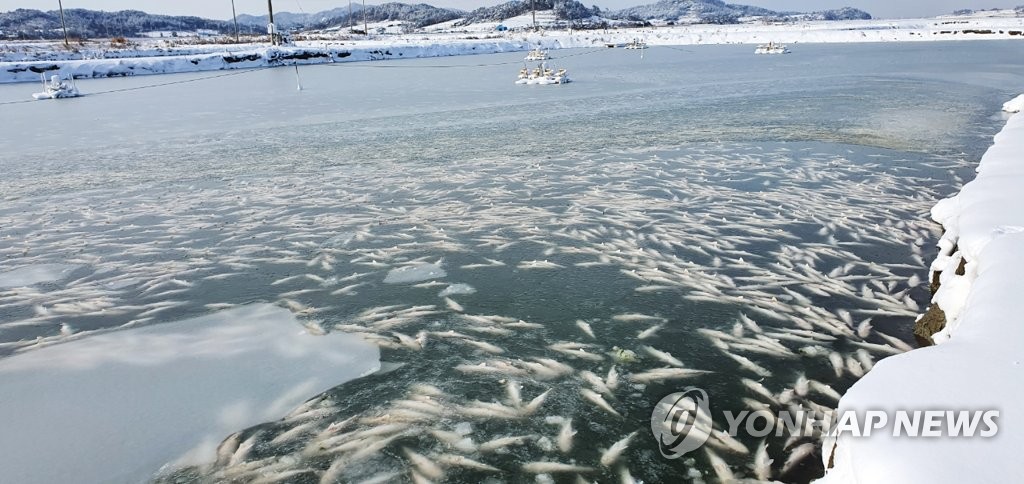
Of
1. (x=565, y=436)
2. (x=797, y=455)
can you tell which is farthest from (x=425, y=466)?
(x=797, y=455)

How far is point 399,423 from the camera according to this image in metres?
4.92

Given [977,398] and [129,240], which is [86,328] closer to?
[129,240]

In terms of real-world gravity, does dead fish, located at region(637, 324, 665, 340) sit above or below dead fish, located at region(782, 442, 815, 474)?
above

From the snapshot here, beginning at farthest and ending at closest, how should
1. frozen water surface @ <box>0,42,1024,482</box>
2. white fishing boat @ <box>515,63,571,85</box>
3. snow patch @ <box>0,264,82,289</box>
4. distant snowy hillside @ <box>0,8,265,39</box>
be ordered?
distant snowy hillside @ <box>0,8,265,39</box>, white fishing boat @ <box>515,63,571,85</box>, snow patch @ <box>0,264,82,289</box>, frozen water surface @ <box>0,42,1024,482</box>

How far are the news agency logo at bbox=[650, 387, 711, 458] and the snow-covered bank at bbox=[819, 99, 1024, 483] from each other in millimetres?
931

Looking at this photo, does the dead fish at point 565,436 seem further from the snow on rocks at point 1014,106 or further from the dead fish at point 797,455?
the snow on rocks at point 1014,106

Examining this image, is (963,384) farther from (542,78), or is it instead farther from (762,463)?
(542,78)

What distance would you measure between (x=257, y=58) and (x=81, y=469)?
60.3 metres

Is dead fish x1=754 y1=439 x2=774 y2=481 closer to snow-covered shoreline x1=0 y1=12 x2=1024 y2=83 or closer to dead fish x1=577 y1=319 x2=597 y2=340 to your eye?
dead fish x1=577 y1=319 x2=597 y2=340

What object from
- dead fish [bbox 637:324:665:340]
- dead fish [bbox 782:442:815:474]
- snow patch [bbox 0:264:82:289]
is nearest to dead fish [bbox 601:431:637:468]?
dead fish [bbox 782:442:815:474]

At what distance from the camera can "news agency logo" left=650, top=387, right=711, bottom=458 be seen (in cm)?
461

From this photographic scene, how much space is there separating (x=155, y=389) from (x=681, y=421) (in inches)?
183

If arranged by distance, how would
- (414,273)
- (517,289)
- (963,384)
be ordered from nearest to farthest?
(963,384) < (517,289) < (414,273)

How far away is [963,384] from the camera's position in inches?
145
